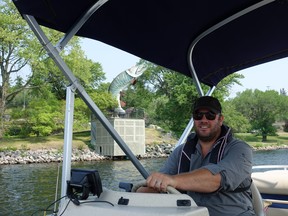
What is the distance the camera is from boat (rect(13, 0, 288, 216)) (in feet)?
6.30

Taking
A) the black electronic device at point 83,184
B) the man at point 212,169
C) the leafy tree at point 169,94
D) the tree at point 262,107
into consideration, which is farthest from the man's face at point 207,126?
the tree at point 262,107

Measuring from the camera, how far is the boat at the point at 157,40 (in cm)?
192

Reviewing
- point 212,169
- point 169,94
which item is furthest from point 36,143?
point 212,169

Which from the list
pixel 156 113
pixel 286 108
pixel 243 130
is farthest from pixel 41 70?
pixel 286 108

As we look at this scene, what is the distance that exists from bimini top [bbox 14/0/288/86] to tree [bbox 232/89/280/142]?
57.4 m

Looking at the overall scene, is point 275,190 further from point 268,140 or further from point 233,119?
point 268,140

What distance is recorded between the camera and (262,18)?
10.6 ft

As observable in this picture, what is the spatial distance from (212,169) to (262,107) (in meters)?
62.7

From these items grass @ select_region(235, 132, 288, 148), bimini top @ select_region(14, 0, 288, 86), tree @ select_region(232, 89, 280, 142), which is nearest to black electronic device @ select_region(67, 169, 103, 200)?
bimini top @ select_region(14, 0, 288, 86)

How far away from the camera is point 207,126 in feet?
7.95

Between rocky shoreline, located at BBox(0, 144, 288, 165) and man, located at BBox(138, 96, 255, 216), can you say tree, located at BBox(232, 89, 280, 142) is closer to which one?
rocky shoreline, located at BBox(0, 144, 288, 165)

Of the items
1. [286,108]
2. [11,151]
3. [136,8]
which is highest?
[286,108]

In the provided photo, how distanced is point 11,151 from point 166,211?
33227 mm

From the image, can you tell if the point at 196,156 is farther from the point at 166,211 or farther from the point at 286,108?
the point at 286,108
